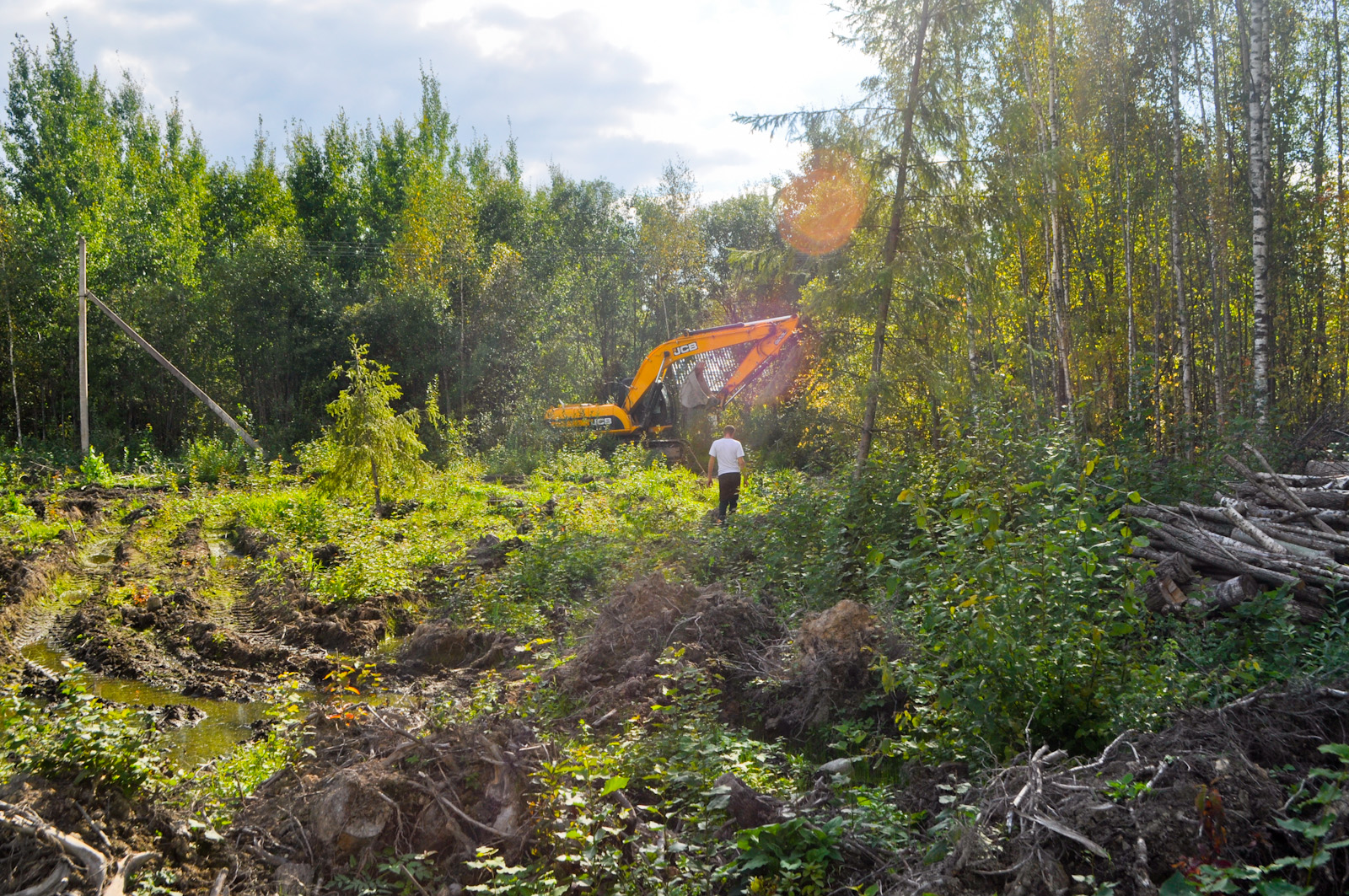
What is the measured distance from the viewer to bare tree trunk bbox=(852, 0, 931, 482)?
8.62 m

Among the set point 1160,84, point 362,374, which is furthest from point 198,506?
point 1160,84

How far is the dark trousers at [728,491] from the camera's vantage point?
11.1 metres

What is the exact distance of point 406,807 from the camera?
397cm

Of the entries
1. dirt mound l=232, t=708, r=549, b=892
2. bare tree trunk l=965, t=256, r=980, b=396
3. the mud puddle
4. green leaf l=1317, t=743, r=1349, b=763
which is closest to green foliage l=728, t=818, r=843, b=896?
dirt mound l=232, t=708, r=549, b=892

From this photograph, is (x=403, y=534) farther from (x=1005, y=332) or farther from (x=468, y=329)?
(x=468, y=329)

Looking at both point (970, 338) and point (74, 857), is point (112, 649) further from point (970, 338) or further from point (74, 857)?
point (970, 338)

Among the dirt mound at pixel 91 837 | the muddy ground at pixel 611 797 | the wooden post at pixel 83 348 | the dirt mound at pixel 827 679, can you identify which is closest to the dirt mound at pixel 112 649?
the muddy ground at pixel 611 797

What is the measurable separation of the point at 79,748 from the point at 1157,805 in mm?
4748

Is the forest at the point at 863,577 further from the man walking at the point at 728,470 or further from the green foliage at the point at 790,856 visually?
the man walking at the point at 728,470

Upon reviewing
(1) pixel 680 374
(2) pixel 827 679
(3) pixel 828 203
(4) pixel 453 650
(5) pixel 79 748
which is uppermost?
(3) pixel 828 203

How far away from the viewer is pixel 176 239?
27.9m

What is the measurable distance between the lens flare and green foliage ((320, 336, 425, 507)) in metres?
6.24

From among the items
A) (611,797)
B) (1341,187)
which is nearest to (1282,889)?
(611,797)

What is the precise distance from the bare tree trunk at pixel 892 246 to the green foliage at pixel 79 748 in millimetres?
6544
